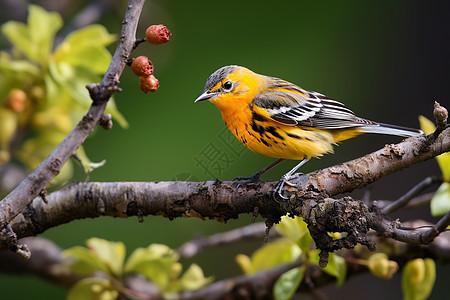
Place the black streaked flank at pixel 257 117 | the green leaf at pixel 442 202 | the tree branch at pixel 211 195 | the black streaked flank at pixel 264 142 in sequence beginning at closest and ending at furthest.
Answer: the tree branch at pixel 211 195 → the green leaf at pixel 442 202 → the black streaked flank at pixel 264 142 → the black streaked flank at pixel 257 117

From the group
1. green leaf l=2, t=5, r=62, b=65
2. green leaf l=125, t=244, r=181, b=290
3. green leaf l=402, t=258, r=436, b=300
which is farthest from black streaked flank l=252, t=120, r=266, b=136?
green leaf l=2, t=5, r=62, b=65

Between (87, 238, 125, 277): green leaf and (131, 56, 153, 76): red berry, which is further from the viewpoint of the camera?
(87, 238, 125, 277): green leaf

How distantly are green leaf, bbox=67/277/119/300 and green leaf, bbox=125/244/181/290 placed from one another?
2.8 inches

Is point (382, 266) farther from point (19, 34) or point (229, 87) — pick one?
point (19, 34)

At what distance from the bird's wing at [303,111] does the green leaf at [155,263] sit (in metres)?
0.49

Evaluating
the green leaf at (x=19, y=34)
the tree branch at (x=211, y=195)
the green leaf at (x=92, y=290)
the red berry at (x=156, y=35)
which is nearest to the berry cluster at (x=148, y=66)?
the red berry at (x=156, y=35)

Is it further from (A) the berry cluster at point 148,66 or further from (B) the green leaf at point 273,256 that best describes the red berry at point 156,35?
(B) the green leaf at point 273,256

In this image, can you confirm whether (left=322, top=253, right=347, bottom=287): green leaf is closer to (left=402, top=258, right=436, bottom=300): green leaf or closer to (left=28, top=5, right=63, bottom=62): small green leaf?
(left=402, top=258, right=436, bottom=300): green leaf

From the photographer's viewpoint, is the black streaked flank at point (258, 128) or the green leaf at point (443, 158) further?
the black streaked flank at point (258, 128)

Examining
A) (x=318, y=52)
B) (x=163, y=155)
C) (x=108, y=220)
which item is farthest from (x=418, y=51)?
(x=108, y=220)

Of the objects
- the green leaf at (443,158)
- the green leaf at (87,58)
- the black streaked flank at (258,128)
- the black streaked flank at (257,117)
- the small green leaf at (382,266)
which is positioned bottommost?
the small green leaf at (382,266)

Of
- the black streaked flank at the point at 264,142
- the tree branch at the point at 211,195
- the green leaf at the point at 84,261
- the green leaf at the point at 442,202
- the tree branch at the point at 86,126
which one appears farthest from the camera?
the black streaked flank at the point at 264,142

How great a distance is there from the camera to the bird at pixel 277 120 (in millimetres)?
1435

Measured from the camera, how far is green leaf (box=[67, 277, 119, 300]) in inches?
51.6
